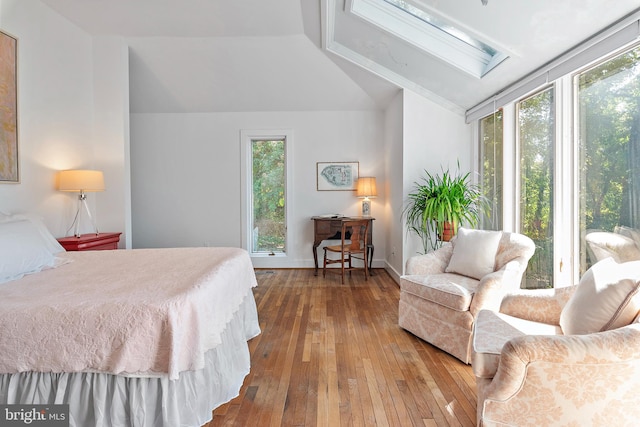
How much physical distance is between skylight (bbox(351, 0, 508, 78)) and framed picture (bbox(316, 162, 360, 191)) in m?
2.29

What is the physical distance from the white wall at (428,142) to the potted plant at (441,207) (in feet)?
0.45

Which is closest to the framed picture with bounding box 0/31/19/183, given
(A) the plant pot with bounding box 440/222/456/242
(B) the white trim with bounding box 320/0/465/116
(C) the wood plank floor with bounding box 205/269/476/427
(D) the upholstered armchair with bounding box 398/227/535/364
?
(C) the wood plank floor with bounding box 205/269/476/427

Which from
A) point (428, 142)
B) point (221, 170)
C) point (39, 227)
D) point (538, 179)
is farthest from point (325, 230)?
point (39, 227)

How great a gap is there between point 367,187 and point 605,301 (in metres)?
3.80

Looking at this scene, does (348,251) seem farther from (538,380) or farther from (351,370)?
(538,380)

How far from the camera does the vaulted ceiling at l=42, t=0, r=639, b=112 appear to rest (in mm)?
2451

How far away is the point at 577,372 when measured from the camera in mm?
1313

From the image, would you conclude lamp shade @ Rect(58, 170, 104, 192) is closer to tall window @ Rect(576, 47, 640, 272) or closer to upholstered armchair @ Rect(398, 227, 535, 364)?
upholstered armchair @ Rect(398, 227, 535, 364)

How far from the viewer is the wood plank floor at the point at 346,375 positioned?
5.84 feet

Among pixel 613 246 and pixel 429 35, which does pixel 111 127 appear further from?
pixel 613 246

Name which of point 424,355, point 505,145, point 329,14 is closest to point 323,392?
point 424,355

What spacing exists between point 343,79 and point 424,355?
370 centimetres

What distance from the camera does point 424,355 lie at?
247 cm

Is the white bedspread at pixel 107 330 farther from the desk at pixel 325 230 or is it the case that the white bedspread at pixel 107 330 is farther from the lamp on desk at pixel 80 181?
the desk at pixel 325 230
